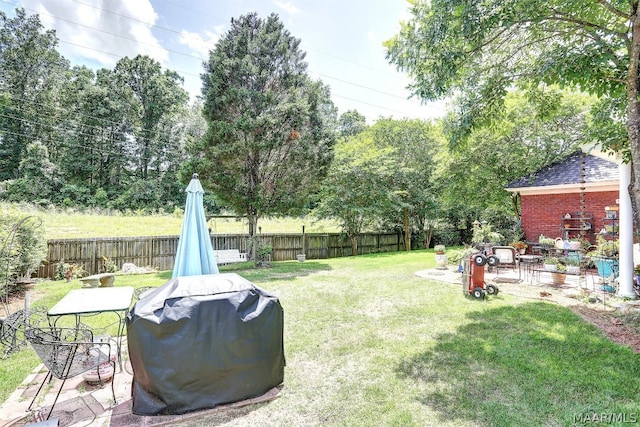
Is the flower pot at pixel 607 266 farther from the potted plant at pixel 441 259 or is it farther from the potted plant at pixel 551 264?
the potted plant at pixel 441 259

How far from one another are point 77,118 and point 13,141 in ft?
15.1

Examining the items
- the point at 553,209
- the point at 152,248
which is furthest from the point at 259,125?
the point at 553,209

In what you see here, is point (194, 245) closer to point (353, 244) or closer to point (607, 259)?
point (607, 259)

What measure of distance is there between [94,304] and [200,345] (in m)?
1.69

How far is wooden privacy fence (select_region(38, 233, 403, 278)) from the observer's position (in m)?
9.67

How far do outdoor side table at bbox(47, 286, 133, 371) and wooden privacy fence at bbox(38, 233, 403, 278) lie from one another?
7177mm

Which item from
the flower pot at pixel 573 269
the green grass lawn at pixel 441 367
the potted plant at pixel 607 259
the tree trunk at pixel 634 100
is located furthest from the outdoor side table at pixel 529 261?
the tree trunk at pixel 634 100

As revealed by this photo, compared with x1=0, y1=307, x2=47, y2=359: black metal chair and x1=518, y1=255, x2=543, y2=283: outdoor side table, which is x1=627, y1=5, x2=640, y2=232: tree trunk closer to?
x1=518, y1=255, x2=543, y2=283: outdoor side table

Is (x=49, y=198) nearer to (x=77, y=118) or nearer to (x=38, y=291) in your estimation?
(x=77, y=118)

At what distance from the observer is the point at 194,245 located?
5102mm

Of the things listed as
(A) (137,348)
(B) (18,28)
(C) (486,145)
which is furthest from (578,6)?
(B) (18,28)

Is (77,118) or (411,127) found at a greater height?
(77,118)

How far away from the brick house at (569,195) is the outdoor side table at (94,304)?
1274 centimetres

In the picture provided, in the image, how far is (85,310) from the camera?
11.1 ft
